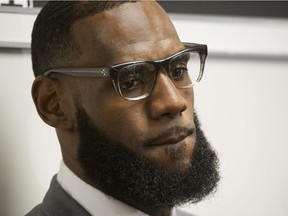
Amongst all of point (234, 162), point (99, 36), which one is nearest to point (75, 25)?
point (99, 36)

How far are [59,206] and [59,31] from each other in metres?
0.28

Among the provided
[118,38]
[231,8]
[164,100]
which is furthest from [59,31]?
[231,8]

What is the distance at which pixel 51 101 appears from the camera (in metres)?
0.73

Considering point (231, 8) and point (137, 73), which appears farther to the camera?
point (231, 8)

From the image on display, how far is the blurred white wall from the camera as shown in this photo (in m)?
0.84

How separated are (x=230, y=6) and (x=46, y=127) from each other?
1.43 ft

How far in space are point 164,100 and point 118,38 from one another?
0.12 m

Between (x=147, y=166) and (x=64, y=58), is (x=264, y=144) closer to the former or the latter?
(x=147, y=166)

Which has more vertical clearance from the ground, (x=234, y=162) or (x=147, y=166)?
(x=147, y=166)

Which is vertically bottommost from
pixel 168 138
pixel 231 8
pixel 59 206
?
pixel 59 206

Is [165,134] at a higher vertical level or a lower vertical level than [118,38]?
A: lower

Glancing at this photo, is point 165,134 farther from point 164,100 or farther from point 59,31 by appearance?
point 59,31

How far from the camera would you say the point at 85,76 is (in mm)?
683

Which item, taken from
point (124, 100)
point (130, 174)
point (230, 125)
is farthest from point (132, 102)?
point (230, 125)
